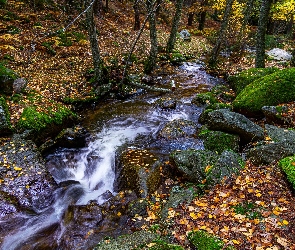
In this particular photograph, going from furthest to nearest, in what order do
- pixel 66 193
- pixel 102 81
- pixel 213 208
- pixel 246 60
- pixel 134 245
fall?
pixel 246 60 < pixel 102 81 < pixel 66 193 < pixel 213 208 < pixel 134 245

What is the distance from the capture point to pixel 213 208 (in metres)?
5.16

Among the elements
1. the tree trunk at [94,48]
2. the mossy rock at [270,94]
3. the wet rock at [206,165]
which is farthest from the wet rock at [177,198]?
the tree trunk at [94,48]

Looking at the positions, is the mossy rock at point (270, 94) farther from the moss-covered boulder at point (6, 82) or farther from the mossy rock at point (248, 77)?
the moss-covered boulder at point (6, 82)

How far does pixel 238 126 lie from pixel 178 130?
213cm

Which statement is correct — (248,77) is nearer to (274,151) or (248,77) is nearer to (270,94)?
(270,94)

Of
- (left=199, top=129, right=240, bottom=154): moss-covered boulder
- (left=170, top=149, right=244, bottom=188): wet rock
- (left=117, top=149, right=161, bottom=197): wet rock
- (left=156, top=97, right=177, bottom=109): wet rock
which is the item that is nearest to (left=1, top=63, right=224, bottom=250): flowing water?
(left=156, top=97, right=177, bottom=109): wet rock

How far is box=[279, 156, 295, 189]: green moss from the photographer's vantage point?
5.18 meters

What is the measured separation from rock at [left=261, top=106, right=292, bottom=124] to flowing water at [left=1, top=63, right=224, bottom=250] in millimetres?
2345

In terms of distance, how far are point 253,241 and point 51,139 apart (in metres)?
6.72

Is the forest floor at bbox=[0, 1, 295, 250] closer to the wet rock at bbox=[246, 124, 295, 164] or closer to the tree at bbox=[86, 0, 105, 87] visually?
the wet rock at bbox=[246, 124, 295, 164]

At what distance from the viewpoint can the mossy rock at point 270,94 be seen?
346 inches

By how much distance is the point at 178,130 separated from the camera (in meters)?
9.01

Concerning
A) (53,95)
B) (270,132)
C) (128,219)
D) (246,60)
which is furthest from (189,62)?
(128,219)

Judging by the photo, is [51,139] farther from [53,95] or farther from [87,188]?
[53,95]
